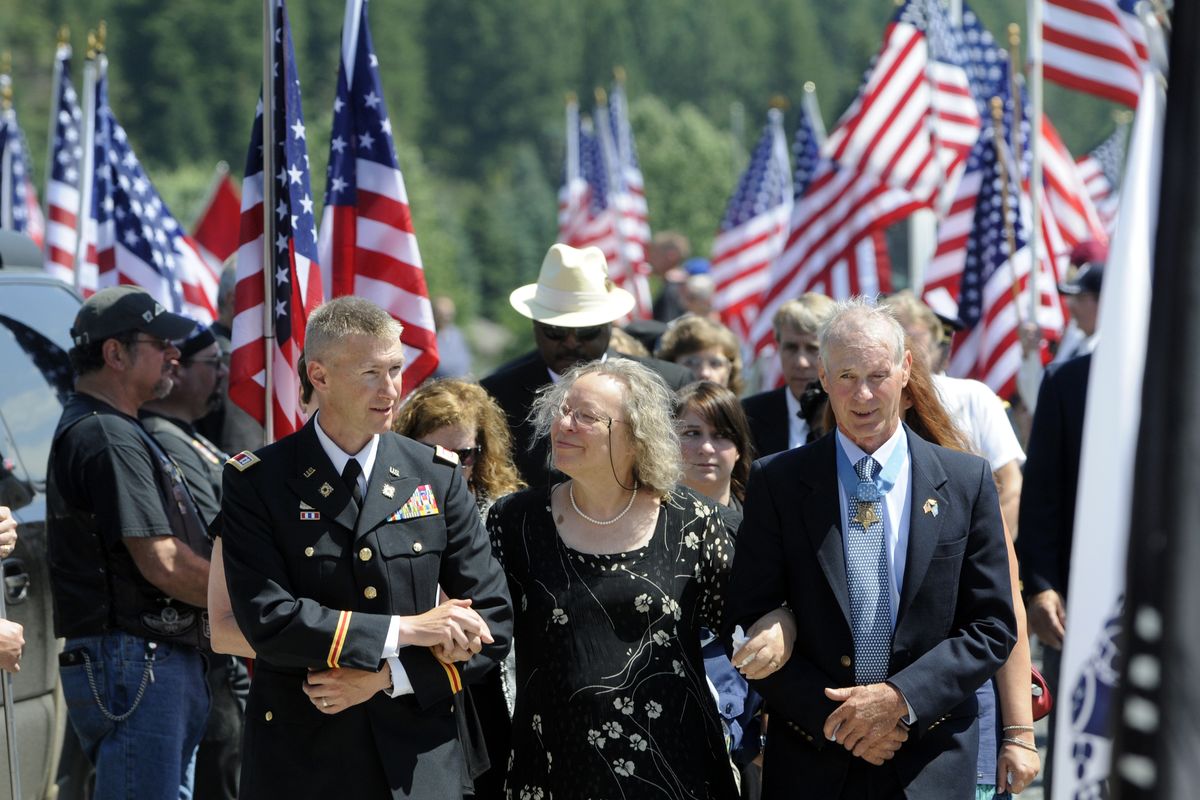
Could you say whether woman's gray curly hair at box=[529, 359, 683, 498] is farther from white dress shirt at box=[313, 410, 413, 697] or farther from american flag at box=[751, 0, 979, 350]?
american flag at box=[751, 0, 979, 350]

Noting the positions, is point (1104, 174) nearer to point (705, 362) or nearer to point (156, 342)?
point (705, 362)

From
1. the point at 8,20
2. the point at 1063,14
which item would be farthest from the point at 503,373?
the point at 8,20

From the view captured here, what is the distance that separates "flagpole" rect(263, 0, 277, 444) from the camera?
582 centimetres

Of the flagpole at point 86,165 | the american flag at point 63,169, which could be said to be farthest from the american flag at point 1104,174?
the flagpole at point 86,165

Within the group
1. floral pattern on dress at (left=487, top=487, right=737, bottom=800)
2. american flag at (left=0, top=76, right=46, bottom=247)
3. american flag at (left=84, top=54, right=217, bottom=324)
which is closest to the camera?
floral pattern on dress at (left=487, top=487, right=737, bottom=800)

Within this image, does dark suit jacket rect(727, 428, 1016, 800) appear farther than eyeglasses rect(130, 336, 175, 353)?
No

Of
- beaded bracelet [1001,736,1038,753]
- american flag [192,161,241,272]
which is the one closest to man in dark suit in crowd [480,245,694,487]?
beaded bracelet [1001,736,1038,753]

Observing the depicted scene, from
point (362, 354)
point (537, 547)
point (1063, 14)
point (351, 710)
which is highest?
point (1063, 14)

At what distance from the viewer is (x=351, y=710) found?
4.09m

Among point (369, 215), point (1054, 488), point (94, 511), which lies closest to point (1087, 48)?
point (1054, 488)

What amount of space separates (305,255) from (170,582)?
144 cm

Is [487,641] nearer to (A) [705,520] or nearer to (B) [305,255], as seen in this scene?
(A) [705,520]

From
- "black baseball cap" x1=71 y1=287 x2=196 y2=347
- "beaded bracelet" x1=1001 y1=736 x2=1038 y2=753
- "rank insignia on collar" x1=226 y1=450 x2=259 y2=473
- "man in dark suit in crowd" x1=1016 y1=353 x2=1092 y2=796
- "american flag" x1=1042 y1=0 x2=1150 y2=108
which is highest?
"american flag" x1=1042 y1=0 x2=1150 y2=108

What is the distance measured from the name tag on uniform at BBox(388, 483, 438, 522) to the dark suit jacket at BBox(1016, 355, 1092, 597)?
8.74 ft
